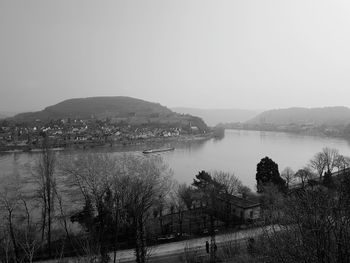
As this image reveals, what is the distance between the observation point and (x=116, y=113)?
46.1 meters

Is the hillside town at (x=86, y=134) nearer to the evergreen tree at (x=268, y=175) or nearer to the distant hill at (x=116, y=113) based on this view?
the distant hill at (x=116, y=113)

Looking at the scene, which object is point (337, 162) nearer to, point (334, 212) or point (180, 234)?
point (180, 234)

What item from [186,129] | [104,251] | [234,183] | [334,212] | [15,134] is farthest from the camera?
[186,129]

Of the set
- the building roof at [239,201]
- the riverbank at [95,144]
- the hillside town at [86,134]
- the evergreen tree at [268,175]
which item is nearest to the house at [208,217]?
the building roof at [239,201]

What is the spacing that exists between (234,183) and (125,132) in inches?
886

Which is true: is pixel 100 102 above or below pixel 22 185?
above

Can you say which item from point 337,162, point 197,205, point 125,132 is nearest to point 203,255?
point 197,205

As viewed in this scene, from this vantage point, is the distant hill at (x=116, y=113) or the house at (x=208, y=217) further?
the distant hill at (x=116, y=113)

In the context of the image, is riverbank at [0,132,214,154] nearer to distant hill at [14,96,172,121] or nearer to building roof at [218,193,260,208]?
building roof at [218,193,260,208]

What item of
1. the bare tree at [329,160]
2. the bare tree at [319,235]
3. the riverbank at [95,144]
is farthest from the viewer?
the riverbank at [95,144]

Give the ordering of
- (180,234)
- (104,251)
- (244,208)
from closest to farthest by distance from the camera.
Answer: (104,251), (180,234), (244,208)

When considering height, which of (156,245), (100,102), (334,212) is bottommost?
(156,245)

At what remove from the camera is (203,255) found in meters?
4.52

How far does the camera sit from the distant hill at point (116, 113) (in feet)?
127
